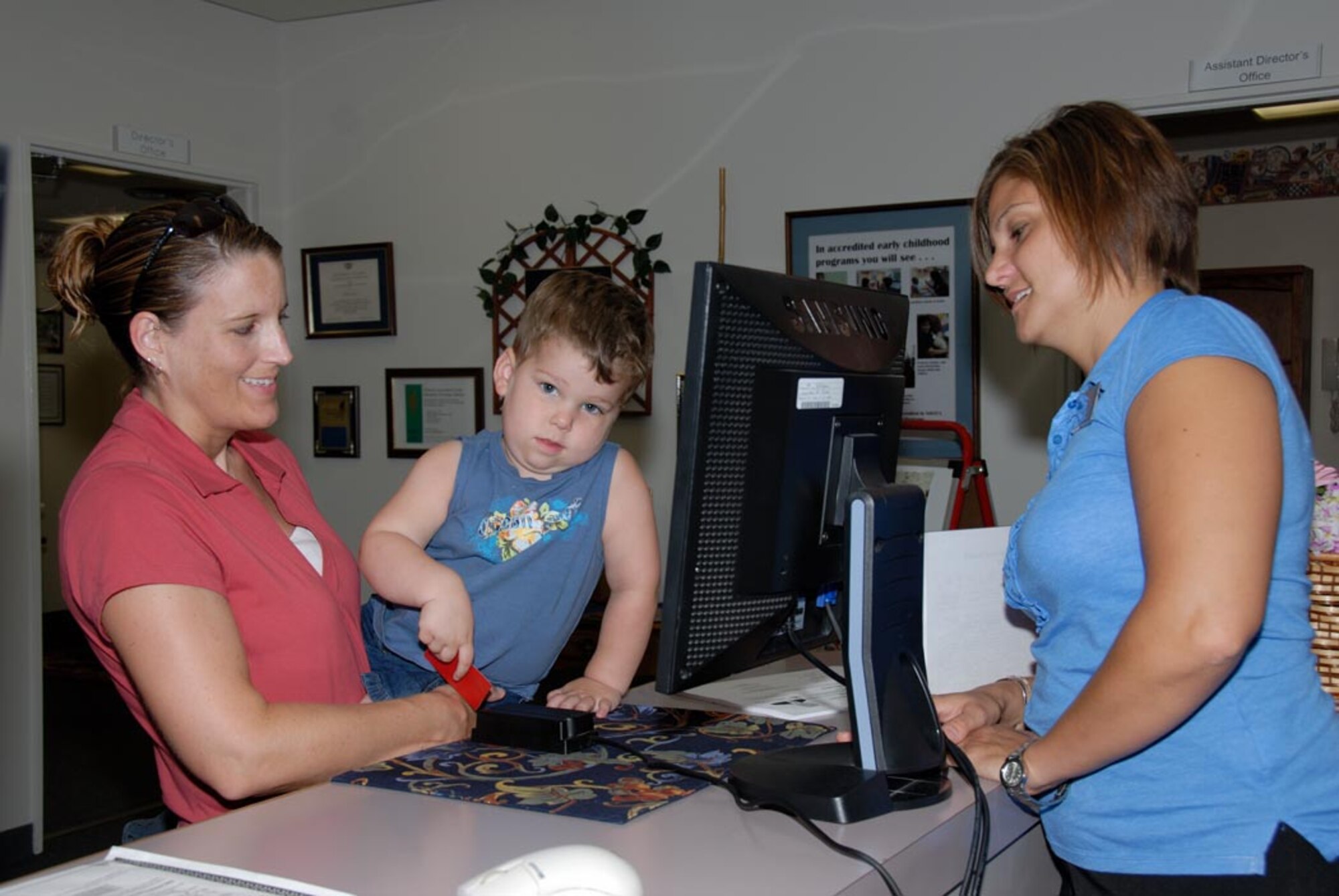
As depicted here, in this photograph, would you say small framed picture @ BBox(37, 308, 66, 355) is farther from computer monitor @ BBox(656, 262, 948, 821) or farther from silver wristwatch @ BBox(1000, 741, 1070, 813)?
silver wristwatch @ BBox(1000, 741, 1070, 813)

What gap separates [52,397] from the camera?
7.79 m

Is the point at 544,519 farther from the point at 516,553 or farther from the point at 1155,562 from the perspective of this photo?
the point at 1155,562

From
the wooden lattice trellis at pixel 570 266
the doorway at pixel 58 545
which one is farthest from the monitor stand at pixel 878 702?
the wooden lattice trellis at pixel 570 266

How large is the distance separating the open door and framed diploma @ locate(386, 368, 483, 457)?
4.20 m

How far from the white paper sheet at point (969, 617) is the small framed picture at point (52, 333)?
24.1 ft

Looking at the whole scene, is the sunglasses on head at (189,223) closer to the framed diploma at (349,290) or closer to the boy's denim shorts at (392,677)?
the boy's denim shorts at (392,677)

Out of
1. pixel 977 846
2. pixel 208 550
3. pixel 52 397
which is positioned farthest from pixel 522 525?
pixel 52 397

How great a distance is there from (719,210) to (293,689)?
9.19 ft

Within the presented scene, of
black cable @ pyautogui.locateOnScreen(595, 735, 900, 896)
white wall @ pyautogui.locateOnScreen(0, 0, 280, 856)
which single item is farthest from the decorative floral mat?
white wall @ pyautogui.locateOnScreen(0, 0, 280, 856)

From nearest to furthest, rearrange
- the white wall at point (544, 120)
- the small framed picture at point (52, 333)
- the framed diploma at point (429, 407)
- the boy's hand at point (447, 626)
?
the boy's hand at point (447, 626) < the white wall at point (544, 120) < the framed diploma at point (429, 407) < the small framed picture at point (52, 333)

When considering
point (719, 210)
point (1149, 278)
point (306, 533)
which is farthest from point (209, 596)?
point (719, 210)

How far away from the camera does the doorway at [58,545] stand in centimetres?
405

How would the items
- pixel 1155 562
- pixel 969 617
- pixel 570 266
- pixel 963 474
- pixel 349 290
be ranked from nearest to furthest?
pixel 1155 562 → pixel 969 617 → pixel 963 474 → pixel 570 266 → pixel 349 290

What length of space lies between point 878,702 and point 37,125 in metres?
3.67
